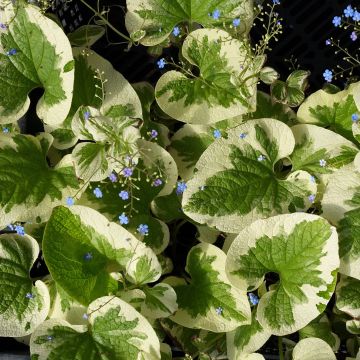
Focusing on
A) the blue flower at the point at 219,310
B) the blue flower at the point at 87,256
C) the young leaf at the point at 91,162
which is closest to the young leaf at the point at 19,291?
the blue flower at the point at 87,256

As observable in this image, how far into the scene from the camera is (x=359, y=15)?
105 centimetres

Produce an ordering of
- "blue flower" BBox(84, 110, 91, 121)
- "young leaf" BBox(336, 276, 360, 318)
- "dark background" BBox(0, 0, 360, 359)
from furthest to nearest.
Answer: "dark background" BBox(0, 0, 360, 359), "young leaf" BBox(336, 276, 360, 318), "blue flower" BBox(84, 110, 91, 121)

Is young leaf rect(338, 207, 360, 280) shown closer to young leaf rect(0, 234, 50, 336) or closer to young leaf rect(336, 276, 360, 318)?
young leaf rect(336, 276, 360, 318)

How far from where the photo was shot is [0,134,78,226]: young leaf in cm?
105

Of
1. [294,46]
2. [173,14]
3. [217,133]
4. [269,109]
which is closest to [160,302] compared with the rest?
[217,133]

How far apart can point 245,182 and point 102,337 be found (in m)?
0.37

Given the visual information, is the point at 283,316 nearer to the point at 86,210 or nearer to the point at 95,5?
the point at 86,210

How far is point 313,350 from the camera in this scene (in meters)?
1.05

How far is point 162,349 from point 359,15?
71cm

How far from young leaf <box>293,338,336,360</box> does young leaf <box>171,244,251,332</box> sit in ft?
0.34

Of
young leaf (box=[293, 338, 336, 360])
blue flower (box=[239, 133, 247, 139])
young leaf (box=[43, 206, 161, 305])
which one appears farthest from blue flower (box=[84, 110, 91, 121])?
young leaf (box=[293, 338, 336, 360])

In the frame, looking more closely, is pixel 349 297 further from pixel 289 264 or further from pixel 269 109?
pixel 269 109

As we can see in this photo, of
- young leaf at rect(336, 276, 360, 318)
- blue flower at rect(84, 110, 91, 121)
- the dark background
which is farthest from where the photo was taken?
the dark background

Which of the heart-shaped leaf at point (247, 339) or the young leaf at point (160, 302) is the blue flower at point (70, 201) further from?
the heart-shaped leaf at point (247, 339)
